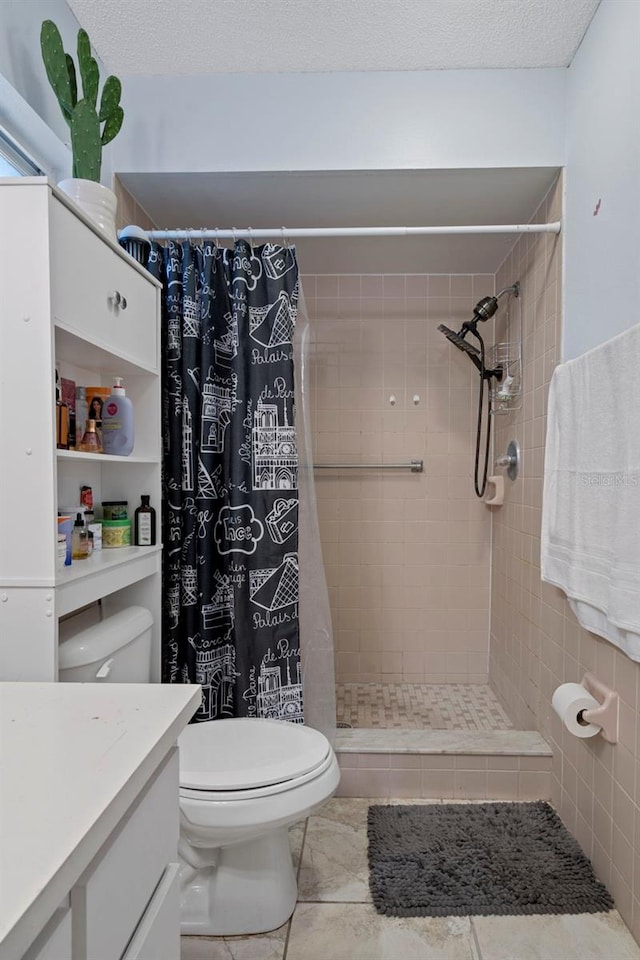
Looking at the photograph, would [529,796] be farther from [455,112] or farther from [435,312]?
[455,112]

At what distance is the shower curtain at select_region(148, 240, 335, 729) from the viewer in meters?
1.84

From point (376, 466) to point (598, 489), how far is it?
143 centimetres

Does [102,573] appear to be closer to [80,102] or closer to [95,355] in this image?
[95,355]

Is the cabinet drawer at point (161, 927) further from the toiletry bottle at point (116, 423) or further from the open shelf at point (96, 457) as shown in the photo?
the toiletry bottle at point (116, 423)

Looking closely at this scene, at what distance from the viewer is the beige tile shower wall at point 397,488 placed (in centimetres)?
283

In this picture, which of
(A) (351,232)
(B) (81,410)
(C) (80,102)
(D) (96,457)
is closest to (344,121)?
(A) (351,232)

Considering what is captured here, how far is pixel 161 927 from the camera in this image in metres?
0.72

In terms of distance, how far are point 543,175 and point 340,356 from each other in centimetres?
122

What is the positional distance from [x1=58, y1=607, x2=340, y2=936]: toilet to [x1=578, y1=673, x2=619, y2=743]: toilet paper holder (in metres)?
0.69

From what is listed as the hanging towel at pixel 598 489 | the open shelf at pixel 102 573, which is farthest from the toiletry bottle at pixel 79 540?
the hanging towel at pixel 598 489

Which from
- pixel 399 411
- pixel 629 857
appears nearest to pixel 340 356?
pixel 399 411

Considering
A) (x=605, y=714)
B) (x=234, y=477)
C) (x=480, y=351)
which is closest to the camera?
(x=605, y=714)

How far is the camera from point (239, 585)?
6.00ft

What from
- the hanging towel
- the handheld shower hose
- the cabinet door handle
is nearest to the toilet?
the cabinet door handle
